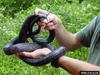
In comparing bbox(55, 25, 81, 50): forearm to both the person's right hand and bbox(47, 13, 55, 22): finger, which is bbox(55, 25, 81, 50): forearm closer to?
the person's right hand

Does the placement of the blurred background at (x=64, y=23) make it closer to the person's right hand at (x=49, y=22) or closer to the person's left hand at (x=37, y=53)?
the person's right hand at (x=49, y=22)

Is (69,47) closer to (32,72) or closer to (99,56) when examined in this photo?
(99,56)

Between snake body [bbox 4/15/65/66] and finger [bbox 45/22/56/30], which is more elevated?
finger [bbox 45/22/56/30]

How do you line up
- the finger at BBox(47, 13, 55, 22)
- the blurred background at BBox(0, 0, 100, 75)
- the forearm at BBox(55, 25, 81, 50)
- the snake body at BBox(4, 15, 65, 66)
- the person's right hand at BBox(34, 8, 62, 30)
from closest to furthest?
the snake body at BBox(4, 15, 65, 66) → the person's right hand at BBox(34, 8, 62, 30) → the finger at BBox(47, 13, 55, 22) → the forearm at BBox(55, 25, 81, 50) → the blurred background at BBox(0, 0, 100, 75)

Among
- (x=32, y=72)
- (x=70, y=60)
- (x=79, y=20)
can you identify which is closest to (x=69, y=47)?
(x=70, y=60)

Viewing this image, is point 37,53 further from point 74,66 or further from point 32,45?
point 74,66

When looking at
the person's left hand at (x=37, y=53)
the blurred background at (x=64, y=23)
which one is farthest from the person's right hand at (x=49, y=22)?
the blurred background at (x=64, y=23)

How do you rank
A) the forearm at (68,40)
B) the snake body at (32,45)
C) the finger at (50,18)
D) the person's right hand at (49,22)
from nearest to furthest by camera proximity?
the snake body at (32,45), the person's right hand at (49,22), the finger at (50,18), the forearm at (68,40)

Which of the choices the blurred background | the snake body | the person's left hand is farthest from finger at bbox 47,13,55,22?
the blurred background

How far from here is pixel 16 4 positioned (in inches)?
449

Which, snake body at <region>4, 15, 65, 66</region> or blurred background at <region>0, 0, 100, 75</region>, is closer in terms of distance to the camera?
snake body at <region>4, 15, 65, 66</region>

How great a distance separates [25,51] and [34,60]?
0.29 feet

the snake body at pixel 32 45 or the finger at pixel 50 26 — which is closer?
the snake body at pixel 32 45

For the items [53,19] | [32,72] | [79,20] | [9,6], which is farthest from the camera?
[9,6]
